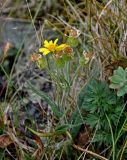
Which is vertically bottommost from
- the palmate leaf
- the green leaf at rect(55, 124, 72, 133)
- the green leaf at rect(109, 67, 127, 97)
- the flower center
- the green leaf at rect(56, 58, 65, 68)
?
the green leaf at rect(55, 124, 72, 133)

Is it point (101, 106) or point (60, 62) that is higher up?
point (60, 62)

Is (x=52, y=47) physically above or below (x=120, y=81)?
above

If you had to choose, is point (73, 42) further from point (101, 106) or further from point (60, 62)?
point (101, 106)

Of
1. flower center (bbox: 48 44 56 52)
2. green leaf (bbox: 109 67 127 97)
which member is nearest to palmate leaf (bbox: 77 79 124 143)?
green leaf (bbox: 109 67 127 97)

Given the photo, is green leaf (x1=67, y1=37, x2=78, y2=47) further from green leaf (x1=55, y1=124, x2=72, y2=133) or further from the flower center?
green leaf (x1=55, y1=124, x2=72, y2=133)

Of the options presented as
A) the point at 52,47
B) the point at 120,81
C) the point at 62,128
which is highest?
the point at 52,47

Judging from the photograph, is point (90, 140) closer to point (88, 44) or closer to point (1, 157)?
point (1, 157)

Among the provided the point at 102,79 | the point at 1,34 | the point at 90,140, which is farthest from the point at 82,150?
the point at 1,34

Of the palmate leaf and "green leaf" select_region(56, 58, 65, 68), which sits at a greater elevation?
"green leaf" select_region(56, 58, 65, 68)

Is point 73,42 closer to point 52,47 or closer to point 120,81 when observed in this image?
point 52,47

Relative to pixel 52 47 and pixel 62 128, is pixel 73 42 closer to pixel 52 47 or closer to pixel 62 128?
pixel 52 47

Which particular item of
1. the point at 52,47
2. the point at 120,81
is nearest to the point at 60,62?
the point at 52,47
